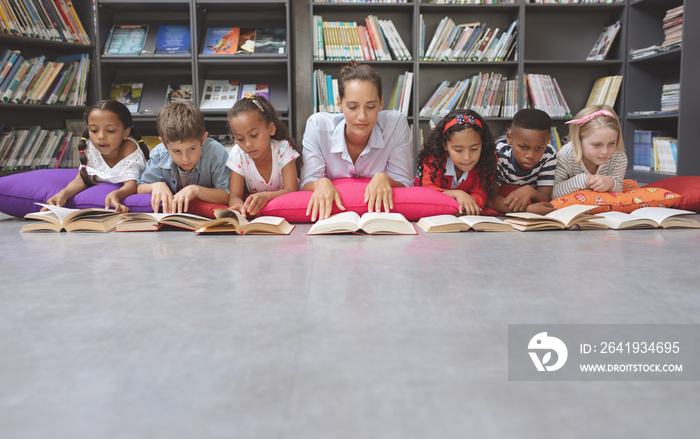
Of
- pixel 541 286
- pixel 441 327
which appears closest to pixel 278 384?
pixel 441 327

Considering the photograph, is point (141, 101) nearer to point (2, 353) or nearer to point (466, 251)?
point (466, 251)

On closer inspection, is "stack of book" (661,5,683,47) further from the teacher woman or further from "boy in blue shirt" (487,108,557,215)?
the teacher woman

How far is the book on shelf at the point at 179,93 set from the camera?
3.79 m

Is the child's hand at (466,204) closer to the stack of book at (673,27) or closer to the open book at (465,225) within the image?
the open book at (465,225)

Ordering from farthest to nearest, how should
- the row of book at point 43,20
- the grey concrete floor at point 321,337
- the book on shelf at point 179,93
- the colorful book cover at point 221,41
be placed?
the book on shelf at point 179,93
the colorful book cover at point 221,41
the row of book at point 43,20
the grey concrete floor at point 321,337

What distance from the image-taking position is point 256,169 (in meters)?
2.29

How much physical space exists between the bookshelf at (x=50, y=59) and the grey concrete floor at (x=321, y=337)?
232cm

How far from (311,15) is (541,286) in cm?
292

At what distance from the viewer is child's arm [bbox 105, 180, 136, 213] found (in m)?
2.13

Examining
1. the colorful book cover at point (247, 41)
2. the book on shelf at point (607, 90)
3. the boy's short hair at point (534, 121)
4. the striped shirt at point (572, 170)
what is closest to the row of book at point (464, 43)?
the book on shelf at point (607, 90)

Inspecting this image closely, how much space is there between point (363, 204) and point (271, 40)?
2.07m

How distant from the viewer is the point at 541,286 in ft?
3.78

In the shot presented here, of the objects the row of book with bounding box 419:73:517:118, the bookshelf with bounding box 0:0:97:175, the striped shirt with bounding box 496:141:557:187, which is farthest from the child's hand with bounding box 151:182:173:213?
the row of book with bounding box 419:73:517:118

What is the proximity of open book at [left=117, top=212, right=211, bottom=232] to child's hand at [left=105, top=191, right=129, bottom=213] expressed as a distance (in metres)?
0.16
